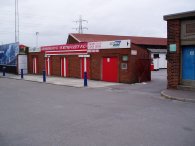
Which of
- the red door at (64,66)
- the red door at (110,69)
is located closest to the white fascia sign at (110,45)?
the red door at (110,69)

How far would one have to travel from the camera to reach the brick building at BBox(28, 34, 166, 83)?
21.1 metres

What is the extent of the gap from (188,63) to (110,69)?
7.80 m

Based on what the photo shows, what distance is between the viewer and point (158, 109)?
1040 cm

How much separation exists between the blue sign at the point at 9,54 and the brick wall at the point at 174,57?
77.5 feet

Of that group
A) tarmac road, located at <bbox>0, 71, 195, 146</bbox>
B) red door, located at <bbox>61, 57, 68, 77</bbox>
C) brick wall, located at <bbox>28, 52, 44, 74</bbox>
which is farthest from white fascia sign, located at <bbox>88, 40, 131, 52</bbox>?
brick wall, located at <bbox>28, 52, 44, 74</bbox>

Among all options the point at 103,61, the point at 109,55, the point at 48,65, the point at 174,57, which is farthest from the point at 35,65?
the point at 174,57

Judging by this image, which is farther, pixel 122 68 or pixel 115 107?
pixel 122 68

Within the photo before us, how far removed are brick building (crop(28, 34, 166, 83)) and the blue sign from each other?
19.2 feet

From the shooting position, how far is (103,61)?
76.4ft

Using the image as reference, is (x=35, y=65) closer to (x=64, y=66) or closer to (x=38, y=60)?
(x=38, y=60)

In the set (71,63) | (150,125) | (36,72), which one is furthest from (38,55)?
(150,125)

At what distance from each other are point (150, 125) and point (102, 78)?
621 inches

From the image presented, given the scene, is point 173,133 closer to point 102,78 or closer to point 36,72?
point 102,78

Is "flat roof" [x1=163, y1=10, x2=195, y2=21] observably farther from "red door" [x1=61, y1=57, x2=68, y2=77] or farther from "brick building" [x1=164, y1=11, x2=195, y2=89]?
"red door" [x1=61, y1=57, x2=68, y2=77]
